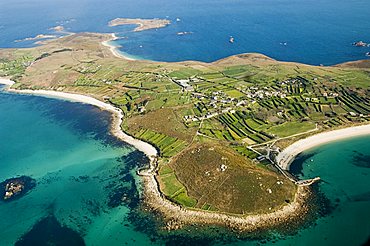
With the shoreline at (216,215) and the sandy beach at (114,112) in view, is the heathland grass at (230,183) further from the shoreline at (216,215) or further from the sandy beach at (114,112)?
the sandy beach at (114,112)

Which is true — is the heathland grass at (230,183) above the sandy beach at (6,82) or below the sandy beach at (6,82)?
above

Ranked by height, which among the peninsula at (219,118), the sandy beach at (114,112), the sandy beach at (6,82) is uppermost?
the peninsula at (219,118)

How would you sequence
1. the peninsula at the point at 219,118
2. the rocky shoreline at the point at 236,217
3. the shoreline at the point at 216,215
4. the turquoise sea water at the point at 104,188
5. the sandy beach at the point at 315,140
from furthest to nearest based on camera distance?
the sandy beach at the point at 315,140, the peninsula at the point at 219,118, the shoreline at the point at 216,215, the rocky shoreline at the point at 236,217, the turquoise sea water at the point at 104,188

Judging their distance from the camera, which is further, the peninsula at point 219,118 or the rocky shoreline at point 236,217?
the peninsula at point 219,118

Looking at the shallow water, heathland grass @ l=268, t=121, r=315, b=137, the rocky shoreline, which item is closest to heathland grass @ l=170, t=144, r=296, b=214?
the rocky shoreline

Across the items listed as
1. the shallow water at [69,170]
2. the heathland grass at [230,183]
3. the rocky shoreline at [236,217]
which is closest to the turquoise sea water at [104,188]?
the shallow water at [69,170]

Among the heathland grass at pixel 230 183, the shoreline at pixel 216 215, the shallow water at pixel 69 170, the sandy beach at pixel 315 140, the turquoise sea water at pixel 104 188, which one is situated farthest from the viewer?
the sandy beach at pixel 315 140
